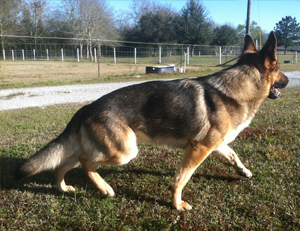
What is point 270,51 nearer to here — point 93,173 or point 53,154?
point 93,173

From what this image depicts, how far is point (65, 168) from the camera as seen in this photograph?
3.41m

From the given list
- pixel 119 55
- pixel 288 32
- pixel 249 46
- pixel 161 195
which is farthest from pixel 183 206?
pixel 288 32

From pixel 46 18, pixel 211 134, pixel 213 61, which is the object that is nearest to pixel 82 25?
pixel 46 18

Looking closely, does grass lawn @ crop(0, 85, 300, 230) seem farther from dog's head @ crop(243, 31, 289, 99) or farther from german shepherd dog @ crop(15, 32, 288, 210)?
dog's head @ crop(243, 31, 289, 99)

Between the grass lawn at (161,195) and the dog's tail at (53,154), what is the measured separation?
1.38 feet

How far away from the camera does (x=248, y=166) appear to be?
4117mm

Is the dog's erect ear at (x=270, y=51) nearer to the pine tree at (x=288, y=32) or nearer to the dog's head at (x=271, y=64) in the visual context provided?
the dog's head at (x=271, y=64)

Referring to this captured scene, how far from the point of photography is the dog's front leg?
306 cm

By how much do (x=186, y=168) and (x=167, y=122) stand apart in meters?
0.64

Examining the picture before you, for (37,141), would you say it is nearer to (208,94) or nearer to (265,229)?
(208,94)

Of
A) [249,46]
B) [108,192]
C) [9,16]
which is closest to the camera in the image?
[108,192]

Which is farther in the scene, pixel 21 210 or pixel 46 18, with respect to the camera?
pixel 46 18

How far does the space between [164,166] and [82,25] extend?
46.2 meters

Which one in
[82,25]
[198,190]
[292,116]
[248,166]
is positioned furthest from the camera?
[82,25]
